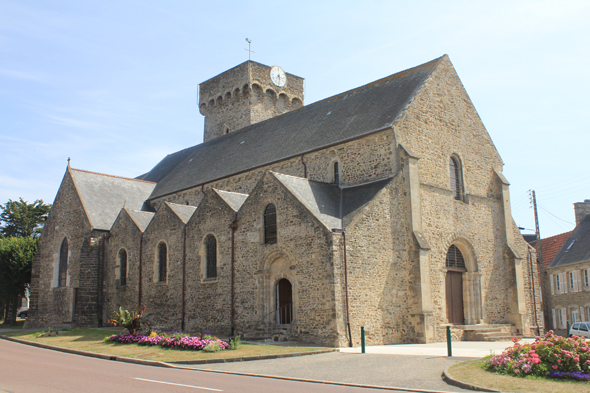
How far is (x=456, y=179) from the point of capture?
23781 mm

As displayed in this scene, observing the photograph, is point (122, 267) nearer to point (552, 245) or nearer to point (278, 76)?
point (278, 76)

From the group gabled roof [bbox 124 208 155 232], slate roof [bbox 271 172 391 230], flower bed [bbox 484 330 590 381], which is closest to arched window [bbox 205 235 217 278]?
slate roof [bbox 271 172 391 230]

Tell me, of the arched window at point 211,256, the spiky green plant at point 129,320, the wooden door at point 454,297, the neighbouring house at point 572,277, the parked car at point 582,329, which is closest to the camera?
the spiky green plant at point 129,320

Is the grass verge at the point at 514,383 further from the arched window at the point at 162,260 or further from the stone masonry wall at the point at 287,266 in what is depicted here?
the arched window at the point at 162,260

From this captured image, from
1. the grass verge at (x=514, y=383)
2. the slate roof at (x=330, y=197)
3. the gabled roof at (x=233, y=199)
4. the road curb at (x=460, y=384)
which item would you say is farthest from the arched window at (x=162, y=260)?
the road curb at (x=460, y=384)

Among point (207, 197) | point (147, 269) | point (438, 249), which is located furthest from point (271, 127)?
point (438, 249)

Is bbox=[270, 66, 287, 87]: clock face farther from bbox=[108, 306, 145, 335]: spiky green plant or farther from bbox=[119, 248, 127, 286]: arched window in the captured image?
bbox=[108, 306, 145, 335]: spiky green plant

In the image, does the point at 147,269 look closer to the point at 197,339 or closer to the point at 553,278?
the point at 197,339

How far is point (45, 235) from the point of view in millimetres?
32938

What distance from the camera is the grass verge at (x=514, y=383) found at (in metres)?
8.80

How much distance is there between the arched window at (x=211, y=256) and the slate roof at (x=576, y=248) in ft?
86.3

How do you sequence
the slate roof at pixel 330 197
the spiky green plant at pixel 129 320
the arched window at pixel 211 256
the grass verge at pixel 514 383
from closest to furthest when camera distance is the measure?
1. the grass verge at pixel 514 383
2. the spiky green plant at pixel 129 320
3. the slate roof at pixel 330 197
4. the arched window at pixel 211 256

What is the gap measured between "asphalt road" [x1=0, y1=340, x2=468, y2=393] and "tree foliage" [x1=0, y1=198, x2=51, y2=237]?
33.9 m

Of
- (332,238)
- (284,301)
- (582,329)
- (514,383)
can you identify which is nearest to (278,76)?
(284,301)
